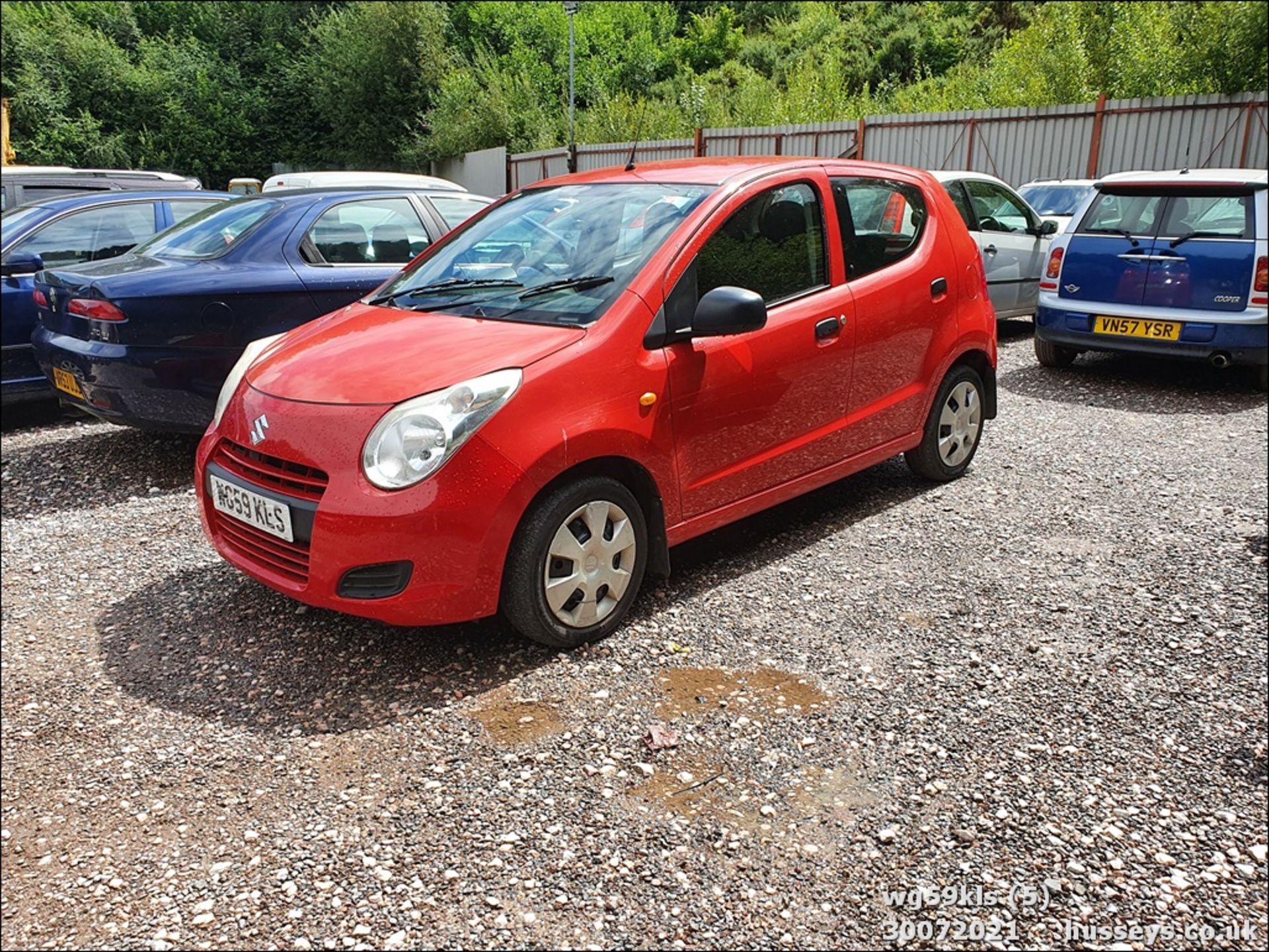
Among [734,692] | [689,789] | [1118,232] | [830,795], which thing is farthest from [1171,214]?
[689,789]

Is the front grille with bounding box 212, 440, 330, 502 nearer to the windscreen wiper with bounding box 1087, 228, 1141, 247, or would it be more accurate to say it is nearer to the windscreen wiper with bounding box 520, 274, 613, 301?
the windscreen wiper with bounding box 520, 274, 613, 301

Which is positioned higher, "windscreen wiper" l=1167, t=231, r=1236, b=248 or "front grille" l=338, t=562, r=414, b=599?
"windscreen wiper" l=1167, t=231, r=1236, b=248

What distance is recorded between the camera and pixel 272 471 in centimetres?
353

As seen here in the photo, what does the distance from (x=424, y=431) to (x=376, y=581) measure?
518 millimetres

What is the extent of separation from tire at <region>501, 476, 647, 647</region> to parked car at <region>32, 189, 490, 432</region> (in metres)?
3.01

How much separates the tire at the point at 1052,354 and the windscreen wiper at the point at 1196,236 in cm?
122

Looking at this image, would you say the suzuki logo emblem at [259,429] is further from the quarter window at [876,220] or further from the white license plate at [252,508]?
the quarter window at [876,220]

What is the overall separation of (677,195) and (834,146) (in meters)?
16.5

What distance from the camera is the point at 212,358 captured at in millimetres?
5641

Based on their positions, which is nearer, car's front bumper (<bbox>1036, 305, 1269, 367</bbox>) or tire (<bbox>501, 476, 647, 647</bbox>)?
tire (<bbox>501, 476, 647, 647</bbox>)

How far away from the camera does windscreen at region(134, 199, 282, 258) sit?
607 cm

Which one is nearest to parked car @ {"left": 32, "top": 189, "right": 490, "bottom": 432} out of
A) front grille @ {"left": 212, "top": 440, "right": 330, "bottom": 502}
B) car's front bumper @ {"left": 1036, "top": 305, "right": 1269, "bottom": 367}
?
front grille @ {"left": 212, "top": 440, "right": 330, "bottom": 502}

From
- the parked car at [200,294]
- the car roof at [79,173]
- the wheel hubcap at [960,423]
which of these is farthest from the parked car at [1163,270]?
the car roof at [79,173]

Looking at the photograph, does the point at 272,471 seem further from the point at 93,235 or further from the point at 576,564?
the point at 93,235
